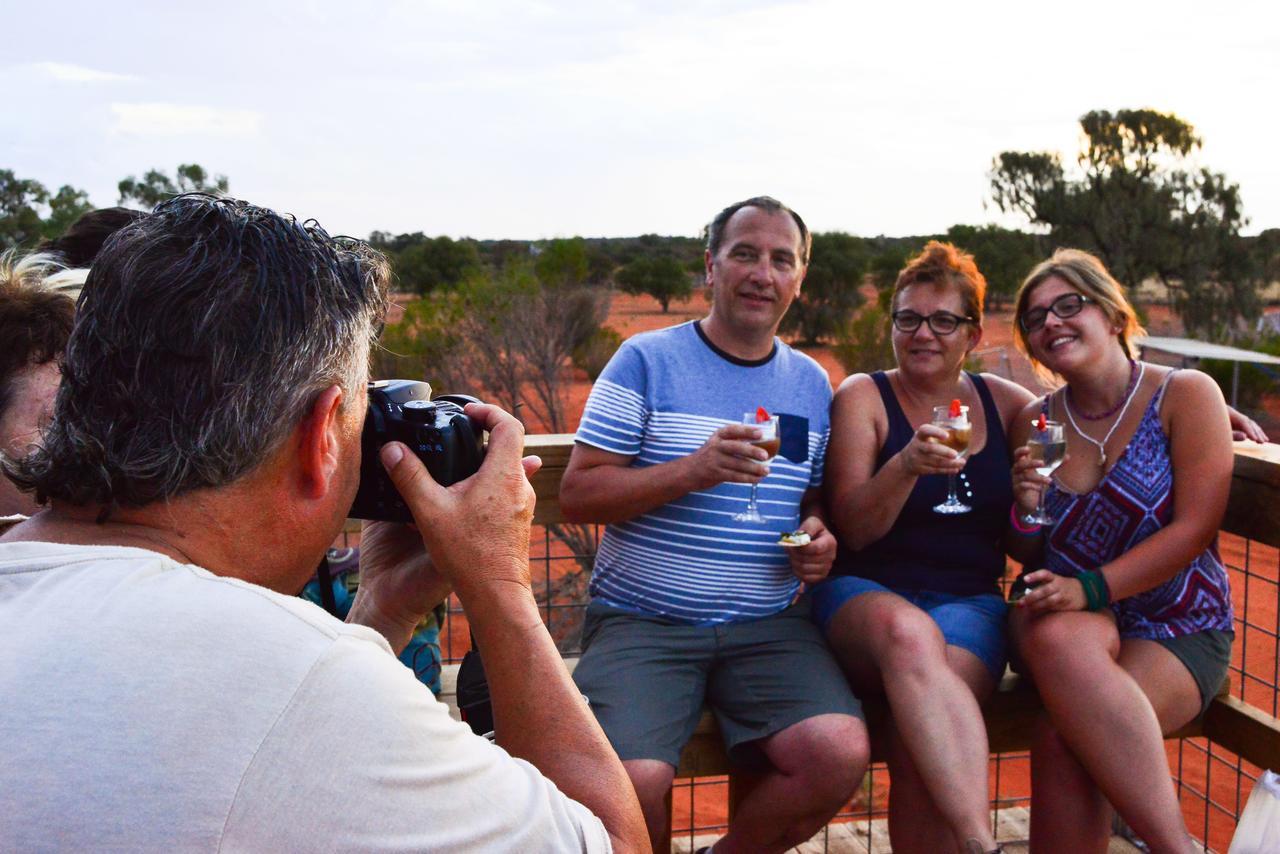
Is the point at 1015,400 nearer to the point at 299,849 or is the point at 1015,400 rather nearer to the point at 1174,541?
the point at 1174,541

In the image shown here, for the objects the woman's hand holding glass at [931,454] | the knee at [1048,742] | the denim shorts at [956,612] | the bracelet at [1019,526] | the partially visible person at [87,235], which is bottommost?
the knee at [1048,742]

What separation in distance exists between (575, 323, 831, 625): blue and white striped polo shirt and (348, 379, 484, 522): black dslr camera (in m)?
1.45

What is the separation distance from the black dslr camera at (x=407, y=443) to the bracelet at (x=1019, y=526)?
192 cm

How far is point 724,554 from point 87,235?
1.77 metres

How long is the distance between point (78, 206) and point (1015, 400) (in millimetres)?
18293

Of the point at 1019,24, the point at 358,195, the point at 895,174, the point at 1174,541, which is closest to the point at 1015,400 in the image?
the point at 1174,541

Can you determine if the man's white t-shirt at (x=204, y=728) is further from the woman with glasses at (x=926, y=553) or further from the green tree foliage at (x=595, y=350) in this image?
the green tree foliage at (x=595, y=350)

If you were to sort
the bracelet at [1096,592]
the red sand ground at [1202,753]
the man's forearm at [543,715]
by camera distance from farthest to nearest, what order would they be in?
the red sand ground at [1202,753]
the bracelet at [1096,592]
the man's forearm at [543,715]

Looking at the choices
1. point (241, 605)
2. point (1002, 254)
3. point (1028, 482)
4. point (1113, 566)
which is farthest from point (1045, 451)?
point (1002, 254)

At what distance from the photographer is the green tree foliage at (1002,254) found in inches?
961

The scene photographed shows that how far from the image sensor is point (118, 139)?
880 centimetres

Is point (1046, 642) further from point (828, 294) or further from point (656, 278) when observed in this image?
point (656, 278)

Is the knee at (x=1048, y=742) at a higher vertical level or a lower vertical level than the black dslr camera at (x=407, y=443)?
lower

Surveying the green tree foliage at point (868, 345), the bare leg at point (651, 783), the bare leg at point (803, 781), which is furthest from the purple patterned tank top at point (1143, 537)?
the green tree foliage at point (868, 345)
